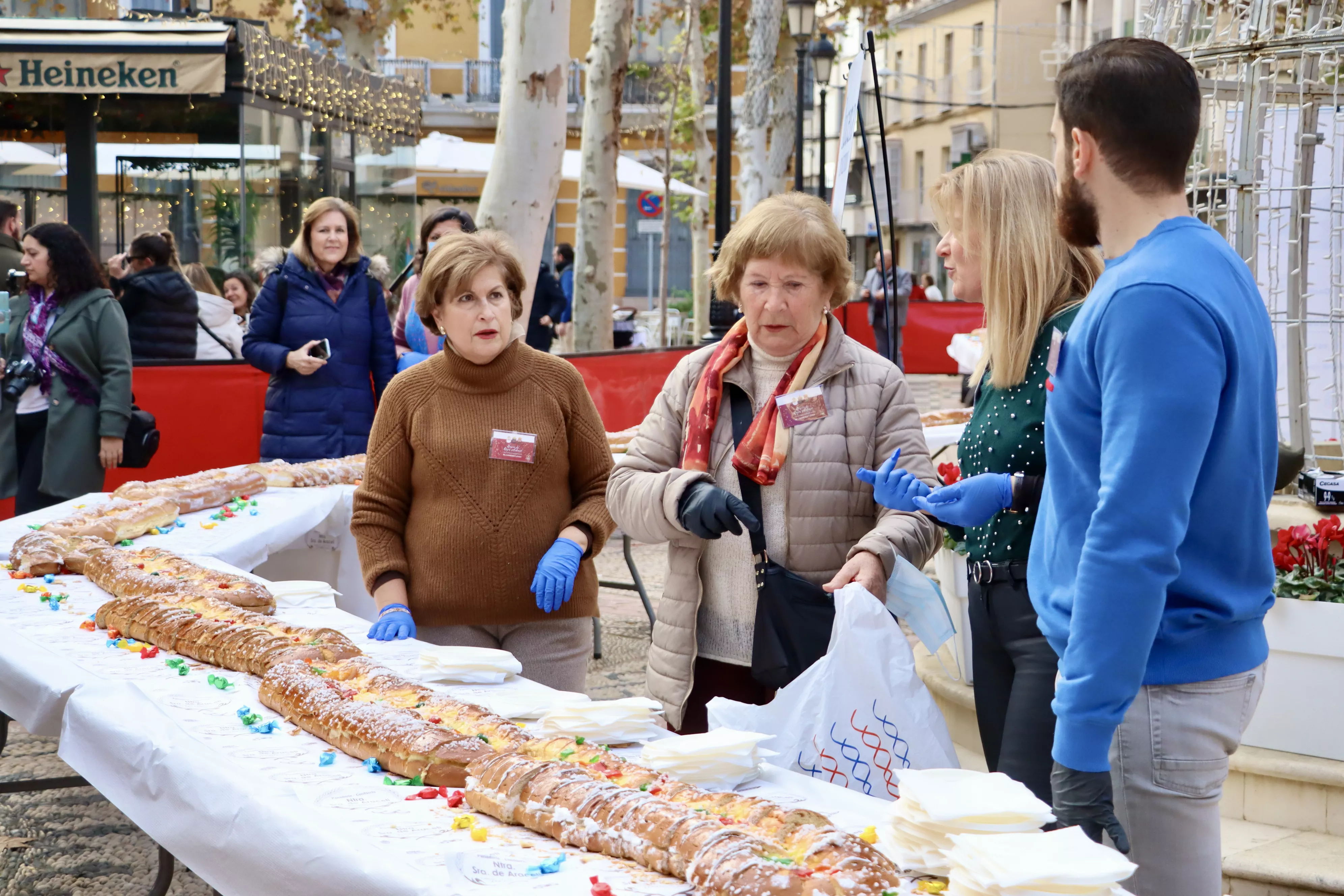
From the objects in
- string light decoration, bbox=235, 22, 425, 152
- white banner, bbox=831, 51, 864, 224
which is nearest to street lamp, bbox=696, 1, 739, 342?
string light decoration, bbox=235, 22, 425, 152

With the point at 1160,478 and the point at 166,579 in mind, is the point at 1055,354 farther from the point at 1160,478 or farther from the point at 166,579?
the point at 166,579

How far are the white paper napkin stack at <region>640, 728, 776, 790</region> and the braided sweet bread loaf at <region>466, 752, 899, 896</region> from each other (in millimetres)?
152

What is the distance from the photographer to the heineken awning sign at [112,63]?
37.5ft

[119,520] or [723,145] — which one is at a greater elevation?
[723,145]

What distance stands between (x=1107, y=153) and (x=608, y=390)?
772 centimetres

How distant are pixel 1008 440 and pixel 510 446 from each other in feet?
4.45

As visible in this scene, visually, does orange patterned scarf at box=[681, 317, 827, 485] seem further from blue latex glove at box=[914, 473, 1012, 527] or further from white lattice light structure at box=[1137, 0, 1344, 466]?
white lattice light structure at box=[1137, 0, 1344, 466]

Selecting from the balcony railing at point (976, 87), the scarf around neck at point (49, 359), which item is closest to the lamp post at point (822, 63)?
the scarf around neck at point (49, 359)

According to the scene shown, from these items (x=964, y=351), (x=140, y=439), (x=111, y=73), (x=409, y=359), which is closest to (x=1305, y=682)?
(x=964, y=351)

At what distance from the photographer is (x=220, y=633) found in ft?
10.1

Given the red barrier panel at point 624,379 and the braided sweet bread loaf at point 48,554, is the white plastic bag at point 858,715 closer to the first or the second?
Result: the braided sweet bread loaf at point 48,554

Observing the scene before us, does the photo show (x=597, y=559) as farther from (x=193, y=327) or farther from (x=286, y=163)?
(x=286, y=163)

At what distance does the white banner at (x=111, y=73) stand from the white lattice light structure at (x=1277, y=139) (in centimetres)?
838

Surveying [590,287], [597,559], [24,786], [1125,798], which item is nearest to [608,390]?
[597,559]
